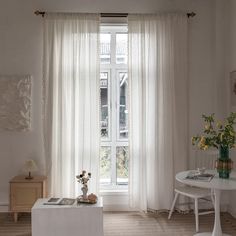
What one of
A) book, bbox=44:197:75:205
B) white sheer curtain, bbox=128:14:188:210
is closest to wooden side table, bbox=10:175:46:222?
book, bbox=44:197:75:205

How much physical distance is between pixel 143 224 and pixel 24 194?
145cm

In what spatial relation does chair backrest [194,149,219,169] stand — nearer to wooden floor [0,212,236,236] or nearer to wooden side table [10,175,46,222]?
wooden floor [0,212,236,236]

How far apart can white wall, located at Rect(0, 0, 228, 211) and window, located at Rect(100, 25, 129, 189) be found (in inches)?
18.3

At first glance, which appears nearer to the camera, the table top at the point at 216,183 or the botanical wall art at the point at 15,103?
the table top at the point at 216,183

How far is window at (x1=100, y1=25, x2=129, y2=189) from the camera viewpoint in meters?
4.52

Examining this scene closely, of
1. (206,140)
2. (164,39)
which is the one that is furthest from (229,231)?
(164,39)

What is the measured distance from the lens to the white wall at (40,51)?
4359mm

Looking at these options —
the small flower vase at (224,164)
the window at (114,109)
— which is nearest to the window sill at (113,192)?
the window at (114,109)

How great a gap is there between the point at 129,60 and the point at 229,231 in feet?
7.65

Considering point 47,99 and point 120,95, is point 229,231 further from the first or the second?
point 47,99

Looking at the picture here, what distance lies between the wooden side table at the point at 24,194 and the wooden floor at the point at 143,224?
178 millimetres

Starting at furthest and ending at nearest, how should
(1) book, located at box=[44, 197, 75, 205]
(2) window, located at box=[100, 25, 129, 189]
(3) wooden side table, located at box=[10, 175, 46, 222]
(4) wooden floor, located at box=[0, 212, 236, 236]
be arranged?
1. (2) window, located at box=[100, 25, 129, 189]
2. (3) wooden side table, located at box=[10, 175, 46, 222]
3. (4) wooden floor, located at box=[0, 212, 236, 236]
4. (1) book, located at box=[44, 197, 75, 205]

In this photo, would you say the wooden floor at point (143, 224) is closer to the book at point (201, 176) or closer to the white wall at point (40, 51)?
the white wall at point (40, 51)

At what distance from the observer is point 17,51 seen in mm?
4359
